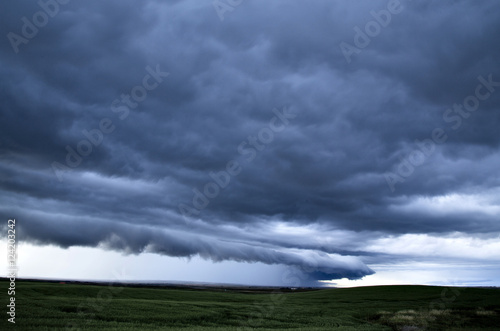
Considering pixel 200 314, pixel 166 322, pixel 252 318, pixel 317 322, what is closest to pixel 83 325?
pixel 166 322

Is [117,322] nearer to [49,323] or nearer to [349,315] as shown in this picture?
[49,323]

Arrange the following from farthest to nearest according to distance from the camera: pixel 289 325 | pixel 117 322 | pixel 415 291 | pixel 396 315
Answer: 1. pixel 415 291
2. pixel 396 315
3. pixel 289 325
4. pixel 117 322

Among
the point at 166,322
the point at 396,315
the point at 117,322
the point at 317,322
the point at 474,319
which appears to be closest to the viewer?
the point at 117,322

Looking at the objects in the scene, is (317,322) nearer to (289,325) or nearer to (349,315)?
(289,325)

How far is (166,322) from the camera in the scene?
44656 mm

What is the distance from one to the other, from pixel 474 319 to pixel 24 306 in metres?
68.4

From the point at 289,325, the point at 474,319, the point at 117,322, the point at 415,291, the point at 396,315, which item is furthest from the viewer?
the point at 415,291

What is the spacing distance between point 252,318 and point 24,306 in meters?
31.0

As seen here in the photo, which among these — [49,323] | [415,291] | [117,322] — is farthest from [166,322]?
[415,291]

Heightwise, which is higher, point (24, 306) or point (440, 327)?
point (24, 306)

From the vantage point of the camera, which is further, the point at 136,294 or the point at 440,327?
the point at 136,294

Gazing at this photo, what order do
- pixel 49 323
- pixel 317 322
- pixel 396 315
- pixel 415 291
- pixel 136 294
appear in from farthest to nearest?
pixel 415 291 → pixel 136 294 → pixel 396 315 → pixel 317 322 → pixel 49 323

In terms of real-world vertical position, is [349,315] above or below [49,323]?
below

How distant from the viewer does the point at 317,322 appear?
5209cm
